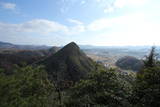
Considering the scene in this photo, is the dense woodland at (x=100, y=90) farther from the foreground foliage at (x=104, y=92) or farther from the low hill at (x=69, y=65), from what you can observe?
the low hill at (x=69, y=65)

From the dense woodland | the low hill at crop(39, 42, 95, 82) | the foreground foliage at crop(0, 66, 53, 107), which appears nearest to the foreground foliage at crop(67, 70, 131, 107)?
the dense woodland

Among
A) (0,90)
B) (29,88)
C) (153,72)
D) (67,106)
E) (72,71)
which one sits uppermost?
(153,72)

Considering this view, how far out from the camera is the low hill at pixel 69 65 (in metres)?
50.6

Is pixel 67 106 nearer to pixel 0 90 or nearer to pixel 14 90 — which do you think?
pixel 14 90

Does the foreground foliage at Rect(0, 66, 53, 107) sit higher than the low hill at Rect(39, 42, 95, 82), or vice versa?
the foreground foliage at Rect(0, 66, 53, 107)

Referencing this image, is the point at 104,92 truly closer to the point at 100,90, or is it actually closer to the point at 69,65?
the point at 100,90

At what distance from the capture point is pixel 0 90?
→ 37.3ft

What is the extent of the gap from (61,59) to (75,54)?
7.67 meters

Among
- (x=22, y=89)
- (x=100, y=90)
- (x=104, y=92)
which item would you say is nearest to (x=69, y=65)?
(x=22, y=89)

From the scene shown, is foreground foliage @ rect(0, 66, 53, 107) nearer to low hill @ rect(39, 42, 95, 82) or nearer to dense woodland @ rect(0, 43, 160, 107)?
dense woodland @ rect(0, 43, 160, 107)

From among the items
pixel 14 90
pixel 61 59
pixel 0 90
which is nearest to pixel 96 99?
pixel 14 90

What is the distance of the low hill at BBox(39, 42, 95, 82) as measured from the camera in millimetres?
50594

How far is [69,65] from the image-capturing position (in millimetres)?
→ 56906

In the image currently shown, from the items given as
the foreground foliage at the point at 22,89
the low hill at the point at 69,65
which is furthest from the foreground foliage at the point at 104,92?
the low hill at the point at 69,65
